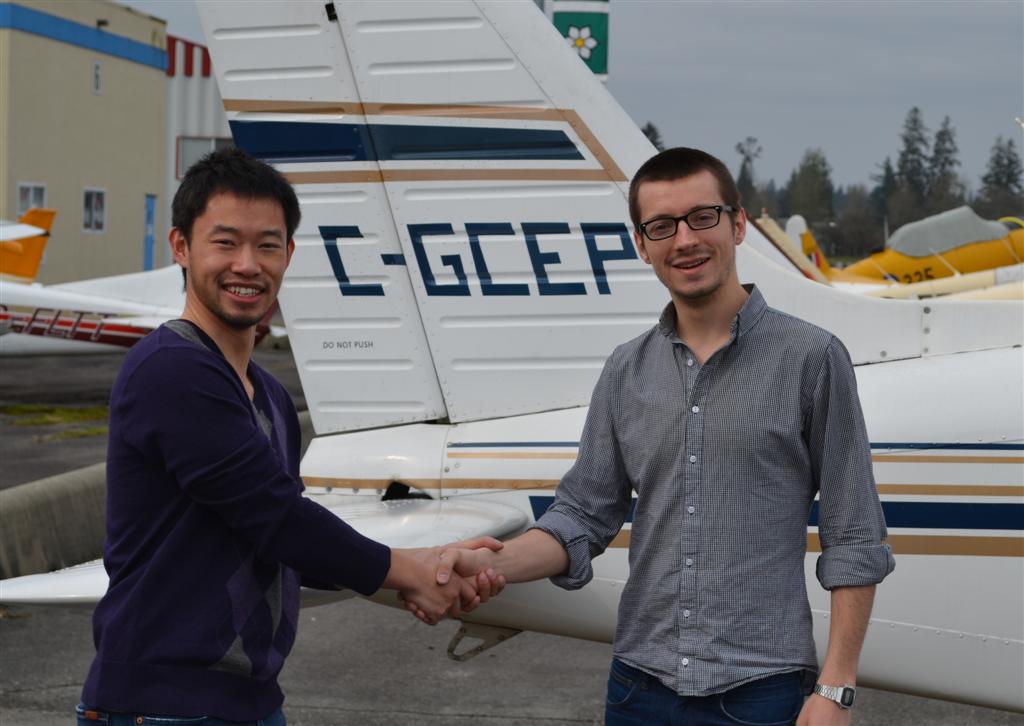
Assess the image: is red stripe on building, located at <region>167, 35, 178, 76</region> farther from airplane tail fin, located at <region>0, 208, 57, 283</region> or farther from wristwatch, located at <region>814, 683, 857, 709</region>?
wristwatch, located at <region>814, 683, 857, 709</region>

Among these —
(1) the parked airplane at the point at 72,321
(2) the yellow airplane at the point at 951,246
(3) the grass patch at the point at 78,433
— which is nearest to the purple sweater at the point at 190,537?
(3) the grass patch at the point at 78,433

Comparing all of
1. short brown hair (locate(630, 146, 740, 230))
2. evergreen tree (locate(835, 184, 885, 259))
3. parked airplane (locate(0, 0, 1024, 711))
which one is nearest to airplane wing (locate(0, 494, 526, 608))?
parked airplane (locate(0, 0, 1024, 711))

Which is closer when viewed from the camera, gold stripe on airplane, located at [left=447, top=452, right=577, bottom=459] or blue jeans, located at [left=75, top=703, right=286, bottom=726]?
blue jeans, located at [left=75, top=703, right=286, bottom=726]

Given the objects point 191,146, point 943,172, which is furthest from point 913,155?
point 191,146

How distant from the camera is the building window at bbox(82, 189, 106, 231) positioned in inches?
1235

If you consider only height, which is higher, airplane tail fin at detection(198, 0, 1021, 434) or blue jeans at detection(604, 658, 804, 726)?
airplane tail fin at detection(198, 0, 1021, 434)

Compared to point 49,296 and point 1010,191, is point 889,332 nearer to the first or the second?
point 49,296

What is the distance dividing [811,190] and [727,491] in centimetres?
9318

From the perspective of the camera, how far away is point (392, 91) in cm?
373

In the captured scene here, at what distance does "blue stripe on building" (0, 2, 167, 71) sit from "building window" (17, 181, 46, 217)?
10.9 ft

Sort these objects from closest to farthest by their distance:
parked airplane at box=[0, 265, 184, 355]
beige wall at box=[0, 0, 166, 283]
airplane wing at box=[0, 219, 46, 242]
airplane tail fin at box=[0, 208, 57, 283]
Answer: airplane wing at box=[0, 219, 46, 242], parked airplane at box=[0, 265, 184, 355], airplane tail fin at box=[0, 208, 57, 283], beige wall at box=[0, 0, 166, 283]

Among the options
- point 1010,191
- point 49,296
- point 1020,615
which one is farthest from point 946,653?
point 1010,191

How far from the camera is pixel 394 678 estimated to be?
17.8ft

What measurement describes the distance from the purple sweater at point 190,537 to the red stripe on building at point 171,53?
36.4 m
